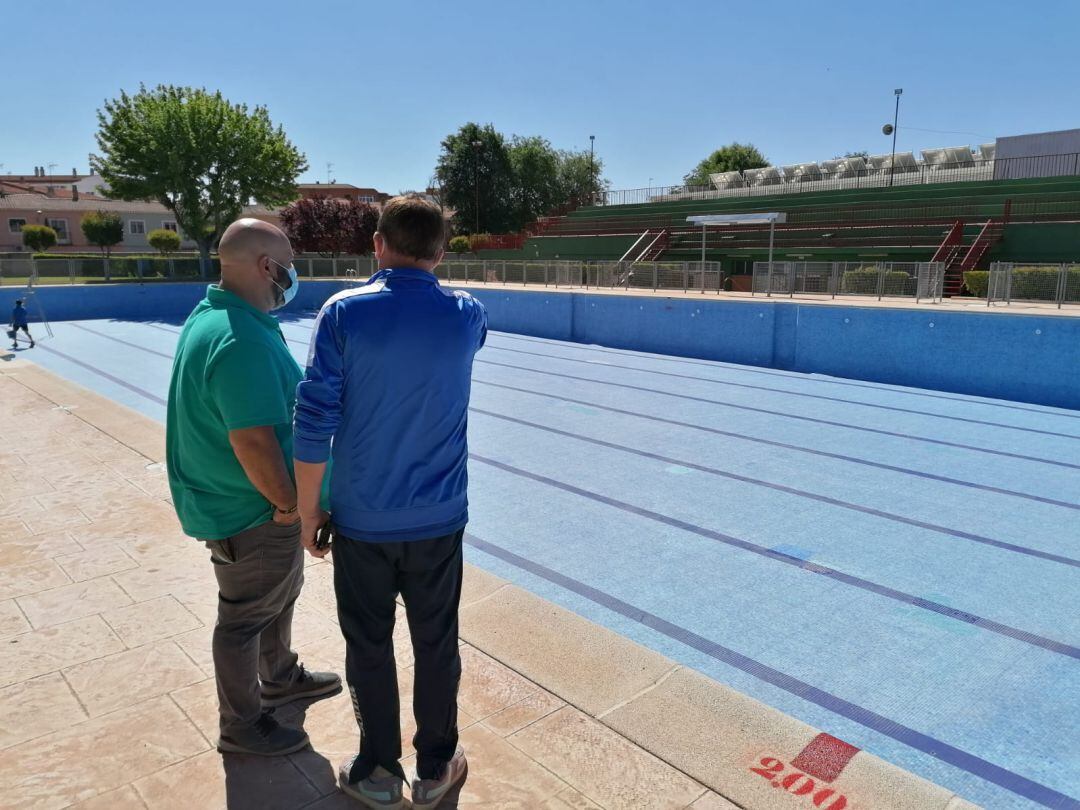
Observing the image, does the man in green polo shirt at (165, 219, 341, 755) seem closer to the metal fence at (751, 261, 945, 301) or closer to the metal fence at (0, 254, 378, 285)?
the metal fence at (751, 261, 945, 301)

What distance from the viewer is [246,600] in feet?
8.10

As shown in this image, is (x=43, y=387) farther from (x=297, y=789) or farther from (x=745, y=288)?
(x=745, y=288)

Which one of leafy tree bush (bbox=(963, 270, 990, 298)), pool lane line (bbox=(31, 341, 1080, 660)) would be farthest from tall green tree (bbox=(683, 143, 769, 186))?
pool lane line (bbox=(31, 341, 1080, 660))

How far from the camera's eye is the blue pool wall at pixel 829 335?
11234 mm

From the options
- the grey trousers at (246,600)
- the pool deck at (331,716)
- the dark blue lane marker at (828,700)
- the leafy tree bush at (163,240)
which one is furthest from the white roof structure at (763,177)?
the grey trousers at (246,600)

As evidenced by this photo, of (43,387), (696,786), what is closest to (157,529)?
(696,786)

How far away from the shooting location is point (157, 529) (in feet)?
15.2

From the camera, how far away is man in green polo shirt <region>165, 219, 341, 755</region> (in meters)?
2.22

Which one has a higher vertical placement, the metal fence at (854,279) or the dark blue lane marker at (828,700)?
the metal fence at (854,279)

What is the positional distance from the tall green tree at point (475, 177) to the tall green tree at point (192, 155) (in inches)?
813

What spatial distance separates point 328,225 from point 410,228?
36.9m

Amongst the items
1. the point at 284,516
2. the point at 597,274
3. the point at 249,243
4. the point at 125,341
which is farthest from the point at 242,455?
the point at 597,274

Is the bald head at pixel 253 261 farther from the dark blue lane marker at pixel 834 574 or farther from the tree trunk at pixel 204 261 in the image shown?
the tree trunk at pixel 204 261

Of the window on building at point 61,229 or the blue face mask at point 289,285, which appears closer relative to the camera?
the blue face mask at point 289,285
